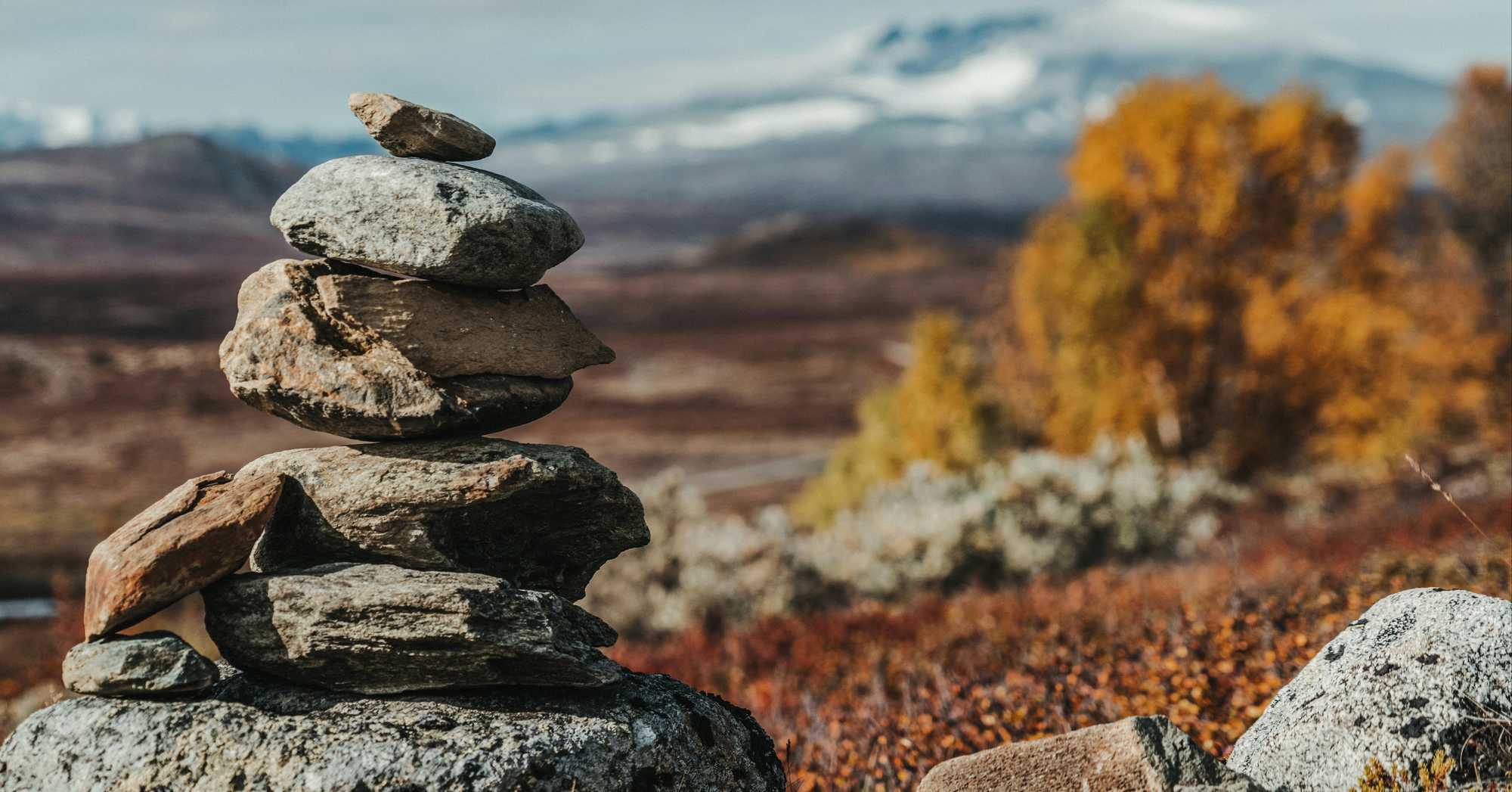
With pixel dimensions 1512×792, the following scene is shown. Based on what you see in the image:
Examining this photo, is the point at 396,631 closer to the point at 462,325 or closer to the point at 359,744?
the point at 359,744

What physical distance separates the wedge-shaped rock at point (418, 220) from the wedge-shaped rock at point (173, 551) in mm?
1248

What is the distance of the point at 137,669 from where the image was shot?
4.90 m

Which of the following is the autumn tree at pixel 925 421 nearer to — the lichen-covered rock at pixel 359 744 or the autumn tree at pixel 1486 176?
the lichen-covered rock at pixel 359 744

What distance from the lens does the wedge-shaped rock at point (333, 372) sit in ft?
17.9

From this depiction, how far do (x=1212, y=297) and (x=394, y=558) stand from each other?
23.7m

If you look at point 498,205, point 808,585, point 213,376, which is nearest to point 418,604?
point 498,205

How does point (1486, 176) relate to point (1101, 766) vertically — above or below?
below

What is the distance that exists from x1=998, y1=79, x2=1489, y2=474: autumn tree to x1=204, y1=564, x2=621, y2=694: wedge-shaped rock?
69.0ft

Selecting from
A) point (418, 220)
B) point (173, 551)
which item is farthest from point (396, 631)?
point (418, 220)

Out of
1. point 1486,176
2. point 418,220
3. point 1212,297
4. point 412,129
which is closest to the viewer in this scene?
point 418,220

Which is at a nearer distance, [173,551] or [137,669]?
[137,669]

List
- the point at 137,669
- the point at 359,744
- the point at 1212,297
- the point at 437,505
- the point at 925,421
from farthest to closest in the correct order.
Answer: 1. the point at 1212,297
2. the point at 925,421
3. the point at 437,505
4. the point at 137,669
5. the point at 359,744

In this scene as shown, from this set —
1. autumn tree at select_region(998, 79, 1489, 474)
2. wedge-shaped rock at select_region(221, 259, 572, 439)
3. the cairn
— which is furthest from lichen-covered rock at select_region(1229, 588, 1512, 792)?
autumn tree at select_region(998, 79, 1489, 474)

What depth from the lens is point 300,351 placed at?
546 cm
